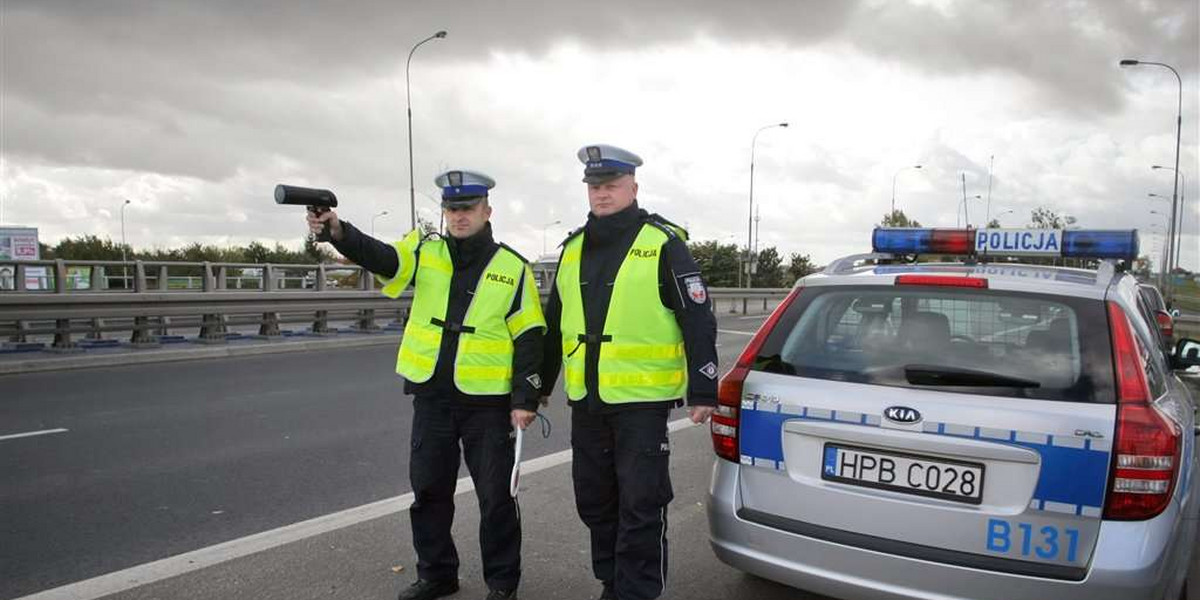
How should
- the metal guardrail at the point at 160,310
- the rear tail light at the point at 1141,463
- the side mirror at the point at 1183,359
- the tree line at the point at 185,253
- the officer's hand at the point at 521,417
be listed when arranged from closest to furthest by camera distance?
the rear tail light at the point at 1141,463, the officer's hand at the point at 521,417, the side mirror at the point at 1183,359, the metal guardrail at the point at 160,310, the tree line at the point at 185,253

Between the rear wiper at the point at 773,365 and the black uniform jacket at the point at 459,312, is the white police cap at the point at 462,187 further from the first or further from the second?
the rear wiper at the point at 773,365

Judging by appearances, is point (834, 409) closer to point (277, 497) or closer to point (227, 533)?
point (227, 533)

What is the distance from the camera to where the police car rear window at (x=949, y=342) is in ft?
8.58

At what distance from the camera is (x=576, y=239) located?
3240 mm

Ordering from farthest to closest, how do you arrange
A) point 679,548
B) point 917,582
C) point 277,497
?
point 277,497
point 679,548
point 917,582

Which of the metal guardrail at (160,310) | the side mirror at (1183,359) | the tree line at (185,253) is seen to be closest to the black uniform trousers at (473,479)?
the side mirror at (1183,359)

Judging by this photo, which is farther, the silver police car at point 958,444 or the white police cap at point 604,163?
the white police cap at point 604,163

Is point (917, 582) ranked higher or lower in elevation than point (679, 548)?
higher

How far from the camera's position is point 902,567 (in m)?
2.62

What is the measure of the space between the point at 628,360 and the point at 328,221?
1287 millimetres

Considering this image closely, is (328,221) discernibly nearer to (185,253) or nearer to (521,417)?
(521,417)

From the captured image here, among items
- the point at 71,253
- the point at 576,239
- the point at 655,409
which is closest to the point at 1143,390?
the point at 655,409

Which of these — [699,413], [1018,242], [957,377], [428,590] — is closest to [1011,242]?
[1018,242]

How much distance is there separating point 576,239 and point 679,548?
5.58 feet
